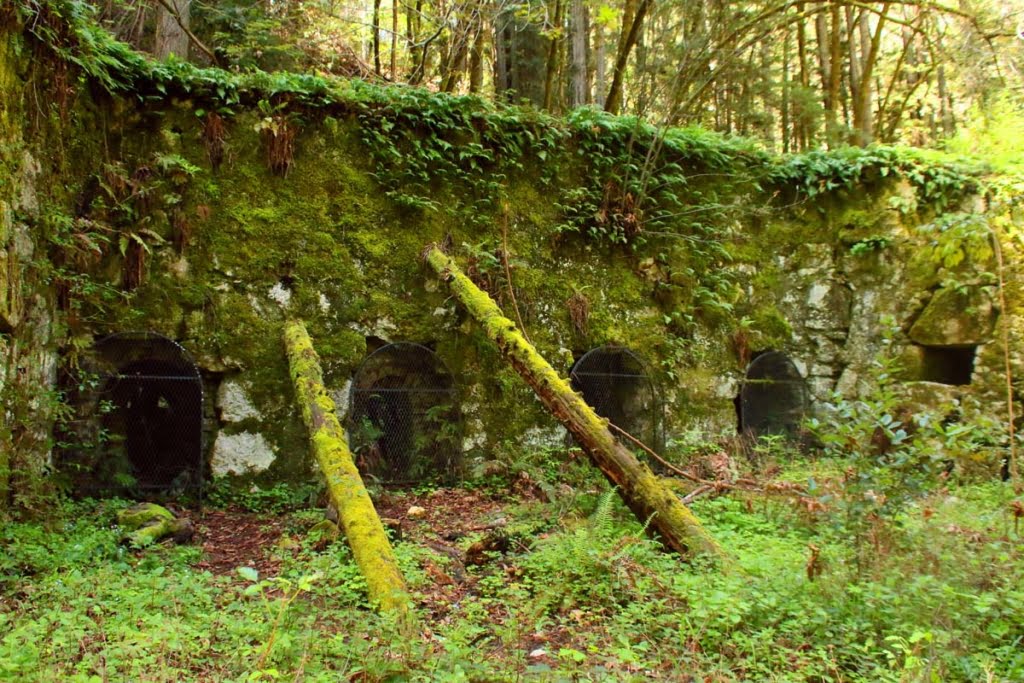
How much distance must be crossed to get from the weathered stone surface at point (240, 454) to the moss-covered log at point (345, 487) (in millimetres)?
958

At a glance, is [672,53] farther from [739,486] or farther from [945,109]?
[739,486]

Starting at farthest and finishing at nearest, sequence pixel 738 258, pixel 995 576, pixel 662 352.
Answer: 1. pixel 738 258
2. pixel 662 352
3. pixel 995 576

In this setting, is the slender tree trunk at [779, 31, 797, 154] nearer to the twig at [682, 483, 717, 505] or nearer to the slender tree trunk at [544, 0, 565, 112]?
the slender tree trunk at [544, 0, 565, 112]

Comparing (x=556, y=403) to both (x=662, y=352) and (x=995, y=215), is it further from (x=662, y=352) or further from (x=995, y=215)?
(x=995, y=215)

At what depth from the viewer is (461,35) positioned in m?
7.71

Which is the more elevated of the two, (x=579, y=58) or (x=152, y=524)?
(x=579, y=58)

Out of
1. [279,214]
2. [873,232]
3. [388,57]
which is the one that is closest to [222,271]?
[279,214]

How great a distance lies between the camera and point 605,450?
4.97 meters

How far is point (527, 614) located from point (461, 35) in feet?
22.0

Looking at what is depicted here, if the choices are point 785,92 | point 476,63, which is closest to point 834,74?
point 785,92

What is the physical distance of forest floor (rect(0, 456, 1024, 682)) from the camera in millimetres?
2740

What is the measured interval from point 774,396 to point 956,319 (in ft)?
7.95

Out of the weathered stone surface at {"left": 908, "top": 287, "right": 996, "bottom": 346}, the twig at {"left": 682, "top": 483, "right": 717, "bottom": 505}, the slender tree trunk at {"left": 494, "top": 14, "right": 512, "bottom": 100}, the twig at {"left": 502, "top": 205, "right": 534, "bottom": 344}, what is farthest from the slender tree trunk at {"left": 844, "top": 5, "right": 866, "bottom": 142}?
the twig at {"left": 682, "top": 483, "right": 717, "bottom": 505}

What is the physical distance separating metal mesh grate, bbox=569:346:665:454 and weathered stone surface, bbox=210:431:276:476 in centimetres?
360
